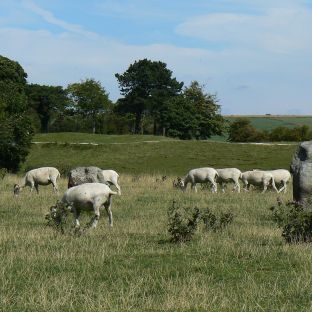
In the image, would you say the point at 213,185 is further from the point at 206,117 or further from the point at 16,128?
the point at 206,117

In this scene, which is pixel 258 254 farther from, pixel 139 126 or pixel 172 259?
pixel 139 126

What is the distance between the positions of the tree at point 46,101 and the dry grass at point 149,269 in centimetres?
8714

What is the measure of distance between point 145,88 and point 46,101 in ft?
52.7

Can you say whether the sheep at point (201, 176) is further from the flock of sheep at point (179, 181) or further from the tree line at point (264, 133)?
the tree line at point (264, 133)

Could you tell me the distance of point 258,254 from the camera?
38.9 ft

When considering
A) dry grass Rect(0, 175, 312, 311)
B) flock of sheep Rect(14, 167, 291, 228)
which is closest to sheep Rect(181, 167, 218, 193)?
flock of sheep Rect(14, 167, 291, 228)

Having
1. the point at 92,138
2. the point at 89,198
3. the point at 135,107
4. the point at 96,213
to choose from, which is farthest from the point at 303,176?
the point at 135,107

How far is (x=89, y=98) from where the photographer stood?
112m

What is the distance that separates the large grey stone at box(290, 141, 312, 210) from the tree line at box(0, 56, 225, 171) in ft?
251

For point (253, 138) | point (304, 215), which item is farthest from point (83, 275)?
point (253, 138)

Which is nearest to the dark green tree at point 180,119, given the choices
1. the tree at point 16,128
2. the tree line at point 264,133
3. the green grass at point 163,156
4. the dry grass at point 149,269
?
the tree line at point 264,133

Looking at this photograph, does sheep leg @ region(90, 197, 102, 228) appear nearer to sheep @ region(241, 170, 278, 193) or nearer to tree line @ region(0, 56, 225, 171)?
sheep @ region(241, 170, 278, 193)

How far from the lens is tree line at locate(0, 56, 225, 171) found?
9825 cm

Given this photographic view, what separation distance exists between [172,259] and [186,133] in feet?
285
